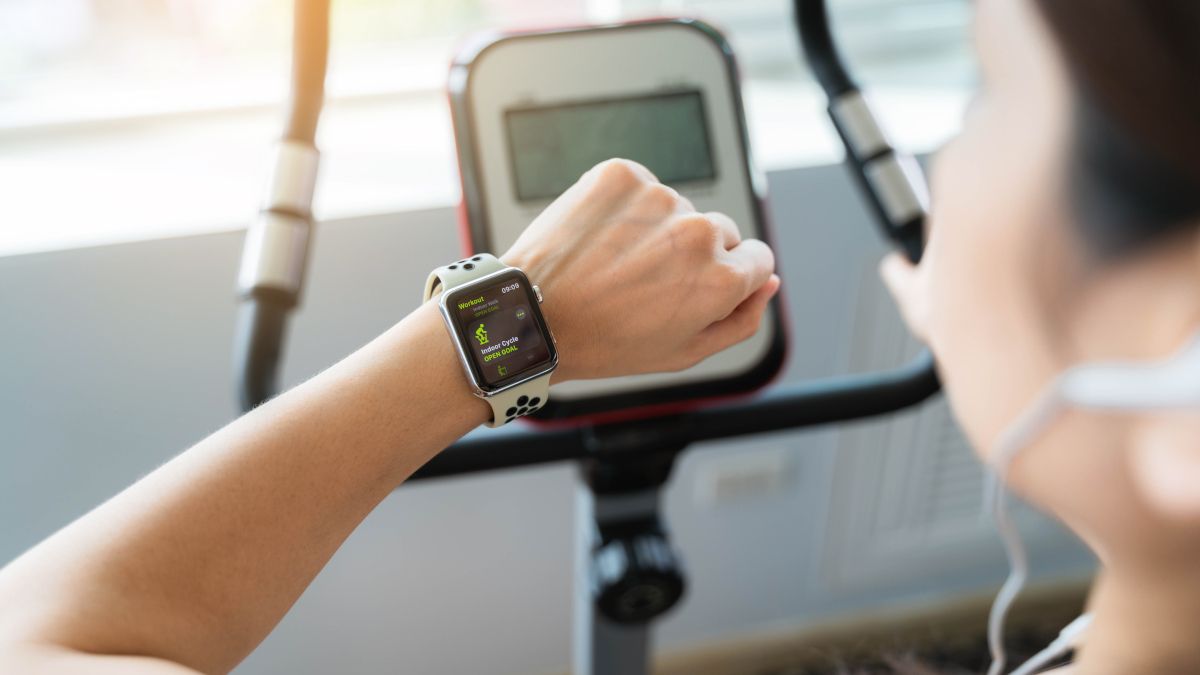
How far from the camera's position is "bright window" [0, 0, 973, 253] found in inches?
52.2

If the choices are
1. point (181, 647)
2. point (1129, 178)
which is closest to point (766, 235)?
point (1129, 178)

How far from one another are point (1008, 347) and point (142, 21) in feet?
4.39

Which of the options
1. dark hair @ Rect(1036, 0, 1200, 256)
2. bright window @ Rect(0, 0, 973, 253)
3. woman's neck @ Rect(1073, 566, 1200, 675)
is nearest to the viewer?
dark hair @ Rect(1036, 0, 1200, 256)

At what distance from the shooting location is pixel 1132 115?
0.45 m

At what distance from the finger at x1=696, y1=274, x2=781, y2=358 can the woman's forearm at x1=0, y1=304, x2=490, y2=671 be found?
0.20 m

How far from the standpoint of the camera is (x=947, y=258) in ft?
1.97

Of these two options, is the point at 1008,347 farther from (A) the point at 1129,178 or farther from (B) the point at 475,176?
(B) the point at 475,176

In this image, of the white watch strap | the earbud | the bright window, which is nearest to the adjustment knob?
the white watch strap

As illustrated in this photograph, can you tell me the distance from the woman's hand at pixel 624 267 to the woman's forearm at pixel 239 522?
10cm

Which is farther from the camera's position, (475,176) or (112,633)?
(475,176)

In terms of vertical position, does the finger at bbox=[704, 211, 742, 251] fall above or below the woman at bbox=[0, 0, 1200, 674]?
above

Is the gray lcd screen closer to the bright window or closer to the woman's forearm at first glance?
the woman's forearm

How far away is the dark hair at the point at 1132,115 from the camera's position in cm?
43

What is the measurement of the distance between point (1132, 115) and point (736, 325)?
35 centimetres
